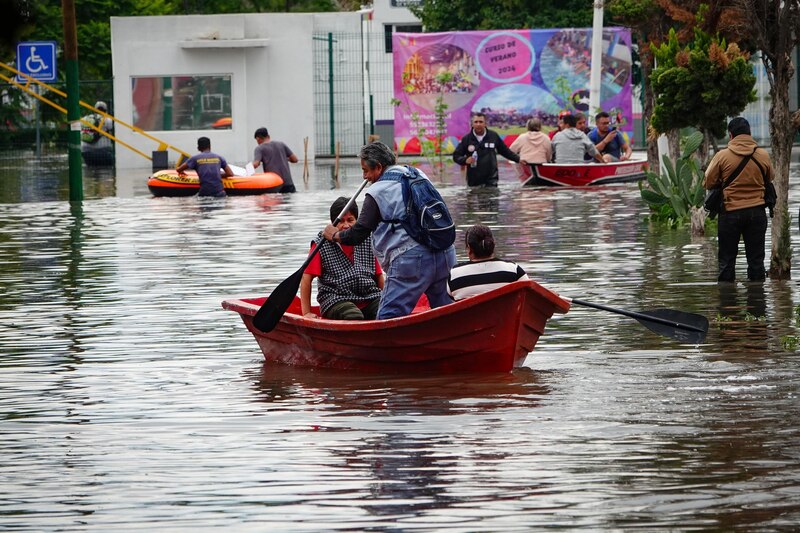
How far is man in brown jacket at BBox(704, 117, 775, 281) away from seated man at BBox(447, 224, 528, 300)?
4.57 m

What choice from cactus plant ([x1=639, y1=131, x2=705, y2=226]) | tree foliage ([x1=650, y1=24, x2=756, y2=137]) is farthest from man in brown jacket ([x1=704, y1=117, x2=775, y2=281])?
cactus plant ([x1=639, y1=131, x2=705, y2=226])

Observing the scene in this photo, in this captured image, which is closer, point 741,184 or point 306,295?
point 306,295

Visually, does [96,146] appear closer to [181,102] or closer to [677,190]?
[181,102]

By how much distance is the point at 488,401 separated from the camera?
377 inches

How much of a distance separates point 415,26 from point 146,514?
54370mm

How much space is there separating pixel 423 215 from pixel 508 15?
38.9m

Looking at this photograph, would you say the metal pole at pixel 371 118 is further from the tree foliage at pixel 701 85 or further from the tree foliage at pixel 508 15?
the tree foliage at pixel 701 85

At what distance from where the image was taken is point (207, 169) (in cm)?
3098

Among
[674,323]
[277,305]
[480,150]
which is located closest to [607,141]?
[480,150]

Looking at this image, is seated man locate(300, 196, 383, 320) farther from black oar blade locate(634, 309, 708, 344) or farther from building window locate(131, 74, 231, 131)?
building window locate(131, 74, 231, 131)

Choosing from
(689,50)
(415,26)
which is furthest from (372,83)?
(689,50)

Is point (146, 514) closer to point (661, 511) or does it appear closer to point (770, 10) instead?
point (661, 511)

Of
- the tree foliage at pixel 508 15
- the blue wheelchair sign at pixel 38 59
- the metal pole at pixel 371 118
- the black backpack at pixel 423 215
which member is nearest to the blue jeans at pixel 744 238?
the black backpack at pixel 423 215

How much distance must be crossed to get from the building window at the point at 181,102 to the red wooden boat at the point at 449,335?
110 ft
